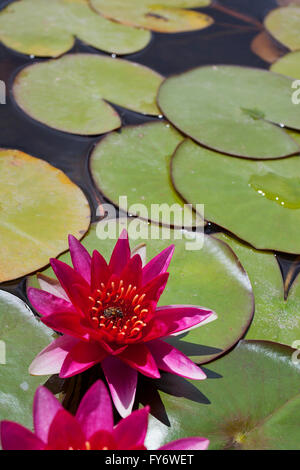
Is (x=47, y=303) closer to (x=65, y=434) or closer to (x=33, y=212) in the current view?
(x=65, y=434)

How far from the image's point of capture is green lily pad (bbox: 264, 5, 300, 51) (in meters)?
3.38

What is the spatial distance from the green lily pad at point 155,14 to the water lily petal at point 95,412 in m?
2.91

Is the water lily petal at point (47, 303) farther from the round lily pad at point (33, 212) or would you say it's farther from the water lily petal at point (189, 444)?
the water lily petal at point (189, 444)

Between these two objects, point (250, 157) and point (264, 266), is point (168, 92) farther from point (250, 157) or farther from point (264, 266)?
point (264, 266)

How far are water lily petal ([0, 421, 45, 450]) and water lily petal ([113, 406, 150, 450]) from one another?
0.63 ft

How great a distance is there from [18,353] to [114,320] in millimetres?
349

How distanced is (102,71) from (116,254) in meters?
1.76

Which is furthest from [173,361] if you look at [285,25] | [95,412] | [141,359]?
[285,25]

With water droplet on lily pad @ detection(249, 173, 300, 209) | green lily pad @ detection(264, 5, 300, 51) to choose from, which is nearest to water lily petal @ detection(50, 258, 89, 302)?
water droplet on lily pad @ detection(249, 173, 300, 209)

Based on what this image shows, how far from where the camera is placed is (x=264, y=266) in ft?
6.19

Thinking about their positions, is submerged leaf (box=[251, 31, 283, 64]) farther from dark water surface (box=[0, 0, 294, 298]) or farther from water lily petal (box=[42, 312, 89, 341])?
water lily petal (box=[42, 312, 89, 341])

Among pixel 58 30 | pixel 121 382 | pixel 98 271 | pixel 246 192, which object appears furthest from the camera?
pixel 58 30

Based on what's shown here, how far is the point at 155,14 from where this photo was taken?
11.5ft
